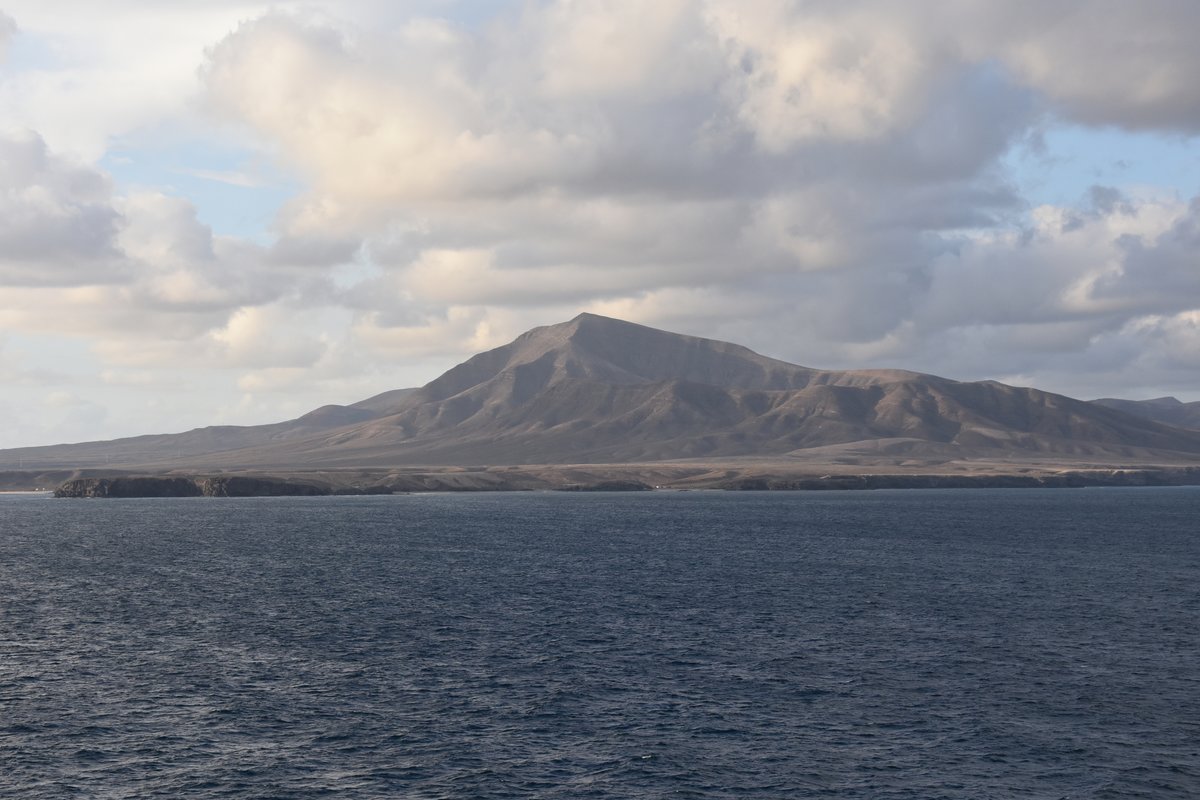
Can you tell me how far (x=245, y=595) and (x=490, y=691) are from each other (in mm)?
53188

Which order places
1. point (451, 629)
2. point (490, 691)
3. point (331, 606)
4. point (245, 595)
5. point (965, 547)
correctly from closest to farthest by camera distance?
point (490, 691) < point (451, 629) < point (331, 606) < point (245, 595) < point (965, 547)

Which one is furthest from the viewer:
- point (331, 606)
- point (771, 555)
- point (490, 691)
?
point (771, 555)

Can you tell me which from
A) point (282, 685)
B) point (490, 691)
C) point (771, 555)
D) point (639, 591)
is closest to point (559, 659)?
point (490, 691)

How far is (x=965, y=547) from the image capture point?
169125 millimetres

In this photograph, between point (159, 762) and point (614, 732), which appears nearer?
point (159, 762)

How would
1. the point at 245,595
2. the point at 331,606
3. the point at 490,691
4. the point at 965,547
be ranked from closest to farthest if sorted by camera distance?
the point at 490,691, the point at 331,606, the point at 245,595, the point at 965,547

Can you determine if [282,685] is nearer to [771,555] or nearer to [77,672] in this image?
[77,672]

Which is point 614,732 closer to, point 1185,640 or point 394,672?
point 394,672

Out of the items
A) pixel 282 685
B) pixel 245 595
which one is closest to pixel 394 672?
pixel 282 685

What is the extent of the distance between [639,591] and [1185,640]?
50.6 meters

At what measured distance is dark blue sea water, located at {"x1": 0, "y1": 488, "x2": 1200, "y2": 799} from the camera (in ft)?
181

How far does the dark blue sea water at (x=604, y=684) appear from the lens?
181 ft

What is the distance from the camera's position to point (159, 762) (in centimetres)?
5681

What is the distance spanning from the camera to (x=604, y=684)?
73.2m
